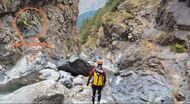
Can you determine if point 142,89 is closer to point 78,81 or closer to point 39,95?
point 78,81

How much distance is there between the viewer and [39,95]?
Result: 19.8 m

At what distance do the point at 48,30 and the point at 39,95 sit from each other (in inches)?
944

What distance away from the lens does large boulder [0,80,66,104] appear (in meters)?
19.7

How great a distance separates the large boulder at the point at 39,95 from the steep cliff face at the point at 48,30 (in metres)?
13.1

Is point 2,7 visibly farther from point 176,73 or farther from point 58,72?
point 176,73

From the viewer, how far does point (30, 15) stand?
40.9m

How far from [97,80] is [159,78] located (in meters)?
4.75

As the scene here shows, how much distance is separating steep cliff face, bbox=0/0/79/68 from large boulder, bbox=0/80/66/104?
1308cm

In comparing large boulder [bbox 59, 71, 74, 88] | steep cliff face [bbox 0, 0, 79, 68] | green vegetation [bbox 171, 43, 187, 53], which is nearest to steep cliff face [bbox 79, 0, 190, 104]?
green vegetation [bbox 171, 43, 187, 53]

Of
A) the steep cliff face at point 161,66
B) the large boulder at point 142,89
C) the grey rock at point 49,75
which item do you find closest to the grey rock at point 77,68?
the grey rock at point 49,75

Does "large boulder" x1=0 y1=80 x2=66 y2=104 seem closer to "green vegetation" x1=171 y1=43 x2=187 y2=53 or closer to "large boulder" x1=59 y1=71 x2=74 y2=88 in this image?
"large boulder" x1=59 y1=71 x2=74 y2=88

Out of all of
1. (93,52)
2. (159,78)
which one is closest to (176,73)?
(159,78)

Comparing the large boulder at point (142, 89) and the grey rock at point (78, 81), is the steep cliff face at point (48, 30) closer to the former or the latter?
the grey rock at point (78, 81)

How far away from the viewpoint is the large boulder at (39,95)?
64.7ft
